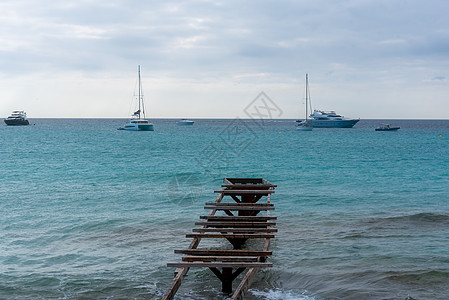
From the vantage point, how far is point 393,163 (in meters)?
47.5

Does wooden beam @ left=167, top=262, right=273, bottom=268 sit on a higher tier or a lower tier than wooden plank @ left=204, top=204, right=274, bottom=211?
lower

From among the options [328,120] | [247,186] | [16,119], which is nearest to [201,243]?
[247,186]

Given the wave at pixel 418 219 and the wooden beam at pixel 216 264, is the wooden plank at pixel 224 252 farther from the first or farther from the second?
the wave at pixel 418 219

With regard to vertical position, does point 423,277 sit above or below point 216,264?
below

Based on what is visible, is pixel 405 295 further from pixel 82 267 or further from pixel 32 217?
pixel 32 217

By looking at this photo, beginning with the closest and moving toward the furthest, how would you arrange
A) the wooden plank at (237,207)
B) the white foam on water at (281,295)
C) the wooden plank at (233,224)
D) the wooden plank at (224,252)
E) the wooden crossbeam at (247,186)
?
the wooden plank at (224,252)
the white foam on water at (281,295)
the wooden plank at (233,224)
the wooden plank at (237,207)
the wooden crossbeam at (247,186)

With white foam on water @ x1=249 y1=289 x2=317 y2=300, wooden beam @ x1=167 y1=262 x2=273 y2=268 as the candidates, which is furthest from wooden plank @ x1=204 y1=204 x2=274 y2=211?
wooden beam @ x1=167 y1=262 x2=273 y2=268

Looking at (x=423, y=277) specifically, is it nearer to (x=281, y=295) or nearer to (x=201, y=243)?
(x=281, y=295)

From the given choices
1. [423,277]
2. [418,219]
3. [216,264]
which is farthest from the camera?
[418,219]

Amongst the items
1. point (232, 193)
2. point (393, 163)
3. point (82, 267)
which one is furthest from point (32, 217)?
point (393, 163)

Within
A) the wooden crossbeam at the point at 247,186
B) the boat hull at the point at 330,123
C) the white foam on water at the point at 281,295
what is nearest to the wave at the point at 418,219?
the wooden crossbeam at the point at 247,186

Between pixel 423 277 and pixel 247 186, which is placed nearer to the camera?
pixel 423 277

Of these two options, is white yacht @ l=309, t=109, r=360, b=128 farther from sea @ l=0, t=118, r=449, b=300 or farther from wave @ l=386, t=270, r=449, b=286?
wave @ l=386, t=270, r=449, b=286

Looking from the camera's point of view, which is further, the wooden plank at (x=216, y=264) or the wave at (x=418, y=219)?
the wave at (x=418, y=219)
